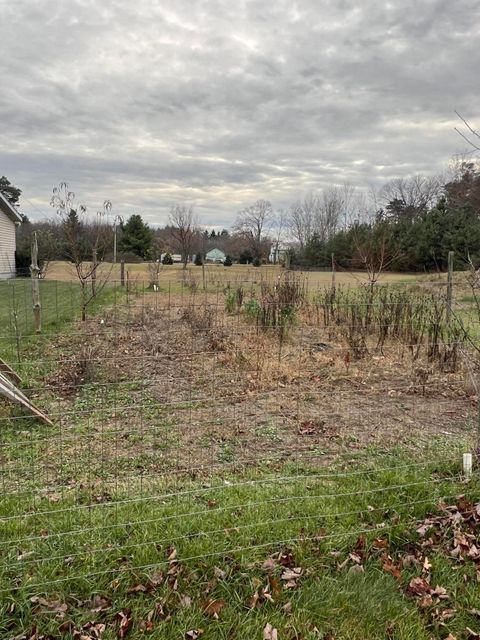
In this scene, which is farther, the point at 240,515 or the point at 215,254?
the point at 215,254

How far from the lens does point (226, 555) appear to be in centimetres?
222

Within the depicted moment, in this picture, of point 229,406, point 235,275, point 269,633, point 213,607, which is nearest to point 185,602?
point 213,607

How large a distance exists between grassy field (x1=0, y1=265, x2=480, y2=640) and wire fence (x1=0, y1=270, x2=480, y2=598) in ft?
0.05

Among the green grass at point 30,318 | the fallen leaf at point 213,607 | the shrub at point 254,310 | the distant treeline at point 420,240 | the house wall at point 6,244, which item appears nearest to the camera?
the fallen leaf at point 213,607

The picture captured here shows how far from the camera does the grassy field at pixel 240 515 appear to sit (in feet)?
6.34

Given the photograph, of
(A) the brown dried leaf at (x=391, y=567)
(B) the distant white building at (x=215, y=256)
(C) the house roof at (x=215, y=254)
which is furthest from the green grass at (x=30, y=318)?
(C) the house roof at (x=215, y=254)

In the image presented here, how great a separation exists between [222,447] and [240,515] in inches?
40.3

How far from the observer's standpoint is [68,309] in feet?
36.9

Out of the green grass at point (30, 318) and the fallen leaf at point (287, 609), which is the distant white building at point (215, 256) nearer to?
the green grass at point (30, 318)

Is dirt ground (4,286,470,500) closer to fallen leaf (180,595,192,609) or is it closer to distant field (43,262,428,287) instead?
fallen leaf (180,595,192,609)

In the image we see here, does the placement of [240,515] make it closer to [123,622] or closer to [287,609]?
[287,609]

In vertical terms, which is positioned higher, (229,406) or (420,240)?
(420,240)

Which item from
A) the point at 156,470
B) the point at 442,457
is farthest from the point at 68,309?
the point at 442,457

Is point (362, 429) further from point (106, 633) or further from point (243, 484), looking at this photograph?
point (106, 633)
